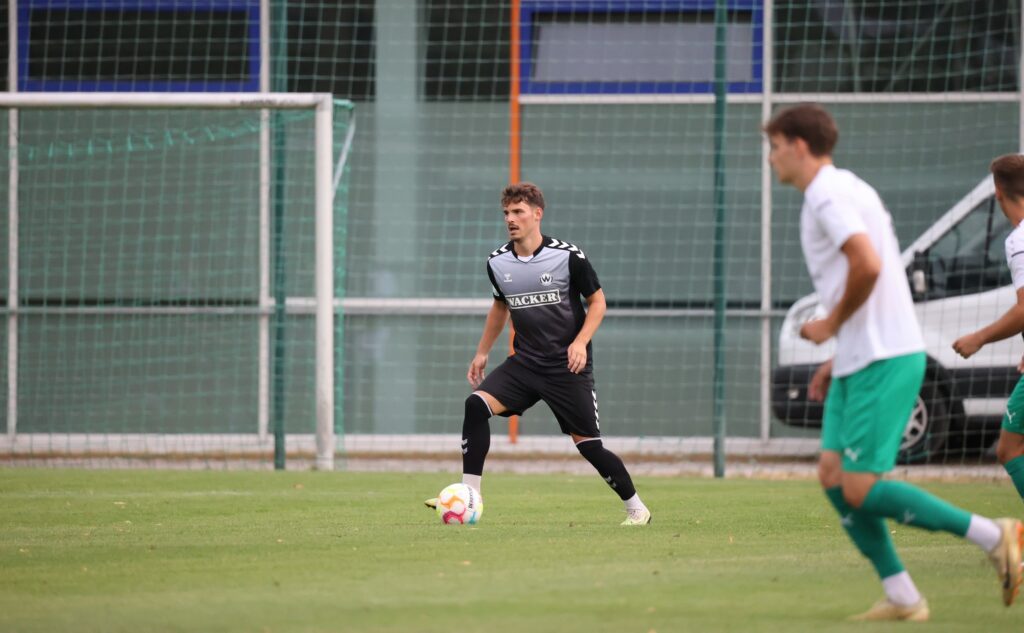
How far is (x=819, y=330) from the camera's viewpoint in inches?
196

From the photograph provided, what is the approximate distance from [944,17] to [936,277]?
2653 mm

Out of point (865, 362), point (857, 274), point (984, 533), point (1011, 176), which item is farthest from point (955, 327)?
point (857, 274)

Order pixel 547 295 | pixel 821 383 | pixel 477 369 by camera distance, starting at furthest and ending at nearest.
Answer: pixel 477 369 → pixel 547 295 → pixel 821 383

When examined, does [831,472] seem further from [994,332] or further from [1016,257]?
[1016,257]

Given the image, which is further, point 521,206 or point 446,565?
point 521,206

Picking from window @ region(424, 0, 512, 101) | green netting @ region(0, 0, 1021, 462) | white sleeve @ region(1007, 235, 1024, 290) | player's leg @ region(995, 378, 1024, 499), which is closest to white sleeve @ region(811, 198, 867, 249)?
white sleeve @ region(1007, 235, 1024, 290)

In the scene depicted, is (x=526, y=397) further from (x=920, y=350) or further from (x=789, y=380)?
(x=789, y=380)

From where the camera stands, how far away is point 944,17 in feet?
46.2

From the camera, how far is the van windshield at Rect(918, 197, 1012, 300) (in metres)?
12.8

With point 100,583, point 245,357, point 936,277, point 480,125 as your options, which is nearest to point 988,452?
point 936,277

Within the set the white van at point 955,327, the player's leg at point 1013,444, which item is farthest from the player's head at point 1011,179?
the white van at point 955,327

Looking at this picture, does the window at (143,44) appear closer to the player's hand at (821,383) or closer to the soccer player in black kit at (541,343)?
the soccer player in black kit at (541,343)

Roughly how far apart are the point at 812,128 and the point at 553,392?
344cm

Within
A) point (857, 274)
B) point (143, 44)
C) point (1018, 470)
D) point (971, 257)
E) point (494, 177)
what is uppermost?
point (143, 44)
